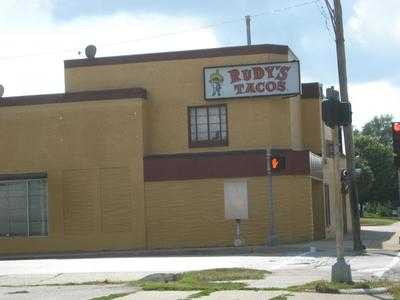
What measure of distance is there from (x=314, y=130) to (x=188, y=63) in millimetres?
6840

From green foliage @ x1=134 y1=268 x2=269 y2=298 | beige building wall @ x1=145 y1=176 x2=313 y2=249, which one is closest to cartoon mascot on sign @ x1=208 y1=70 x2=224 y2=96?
beige building wall @ x1=145 y1=176 x2=313 y2=249

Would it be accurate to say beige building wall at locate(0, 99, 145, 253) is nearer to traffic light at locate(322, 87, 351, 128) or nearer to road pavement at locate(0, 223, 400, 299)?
road pavement at locate(0, 223, 400, 299)

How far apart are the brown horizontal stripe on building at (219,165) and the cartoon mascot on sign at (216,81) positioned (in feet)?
8.33

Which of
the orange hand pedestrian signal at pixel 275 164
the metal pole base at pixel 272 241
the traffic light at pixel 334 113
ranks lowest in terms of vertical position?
the metal pole base at pixel 272 241

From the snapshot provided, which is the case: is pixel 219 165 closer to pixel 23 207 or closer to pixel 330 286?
pixel 23 207

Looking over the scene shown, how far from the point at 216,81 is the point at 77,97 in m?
5.56

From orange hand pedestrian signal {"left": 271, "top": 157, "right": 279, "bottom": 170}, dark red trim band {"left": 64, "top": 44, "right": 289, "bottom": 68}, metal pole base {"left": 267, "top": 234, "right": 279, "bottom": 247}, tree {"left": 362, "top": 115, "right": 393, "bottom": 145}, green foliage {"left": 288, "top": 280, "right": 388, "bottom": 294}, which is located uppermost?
tree {"left": 362, "top": 115, "right": 393, "bottom": 145}

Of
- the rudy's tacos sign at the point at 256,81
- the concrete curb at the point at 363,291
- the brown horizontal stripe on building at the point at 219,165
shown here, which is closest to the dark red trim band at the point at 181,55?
the rudy's tacos sign at the point at 256,81

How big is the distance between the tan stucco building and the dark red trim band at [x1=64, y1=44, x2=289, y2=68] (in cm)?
4

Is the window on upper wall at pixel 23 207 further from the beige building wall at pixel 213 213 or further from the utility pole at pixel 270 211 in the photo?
the utility pole at pixel 270 211

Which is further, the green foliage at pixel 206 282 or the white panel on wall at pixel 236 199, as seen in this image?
Answer: the white panel on wall at pixel 236 199

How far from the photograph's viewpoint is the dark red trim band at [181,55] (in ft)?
98.3

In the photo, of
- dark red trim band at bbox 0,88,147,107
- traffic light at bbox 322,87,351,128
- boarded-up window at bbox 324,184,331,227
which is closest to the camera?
traffic light at bbox 322,87,351,128

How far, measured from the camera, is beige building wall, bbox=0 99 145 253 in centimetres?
2975
